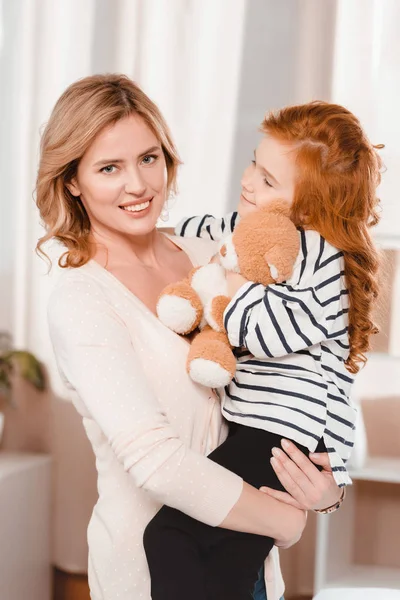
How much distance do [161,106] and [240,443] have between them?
5.75ft

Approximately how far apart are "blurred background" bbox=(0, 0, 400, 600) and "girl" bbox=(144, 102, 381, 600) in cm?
110

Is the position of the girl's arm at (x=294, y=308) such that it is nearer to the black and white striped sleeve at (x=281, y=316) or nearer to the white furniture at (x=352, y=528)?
the black and white striped sleeve at (x=281, y=316)

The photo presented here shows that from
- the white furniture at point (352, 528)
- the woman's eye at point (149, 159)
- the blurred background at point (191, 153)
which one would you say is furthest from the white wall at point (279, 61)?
the woman's eye at point (149, 159)

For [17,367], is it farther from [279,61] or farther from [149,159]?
[149,159]

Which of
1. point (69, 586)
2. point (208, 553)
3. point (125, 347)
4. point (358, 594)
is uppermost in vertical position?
point (125, 347)

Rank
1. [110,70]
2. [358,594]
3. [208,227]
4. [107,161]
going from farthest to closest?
[110,70] → [358,594] → [208,227] → [107,161]

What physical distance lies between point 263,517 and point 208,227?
28.4 inches

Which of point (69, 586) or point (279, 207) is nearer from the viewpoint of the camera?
point (279, 207)

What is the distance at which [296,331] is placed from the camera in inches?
55.9

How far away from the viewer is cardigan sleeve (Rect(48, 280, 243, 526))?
133 cm

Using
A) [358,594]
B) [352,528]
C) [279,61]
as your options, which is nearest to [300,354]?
[358,594]

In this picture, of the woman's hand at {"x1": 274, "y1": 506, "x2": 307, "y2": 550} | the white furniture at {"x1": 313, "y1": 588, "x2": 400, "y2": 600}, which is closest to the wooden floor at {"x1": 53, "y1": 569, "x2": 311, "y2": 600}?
the white furniture at {"x1": 313, "y1": 588, "x2": 400, "y2": 600}

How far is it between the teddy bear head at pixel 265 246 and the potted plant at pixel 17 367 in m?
1.69

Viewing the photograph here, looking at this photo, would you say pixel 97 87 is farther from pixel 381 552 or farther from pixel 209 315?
pixel 381 552
